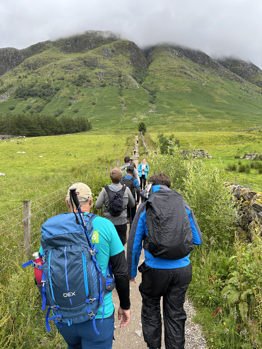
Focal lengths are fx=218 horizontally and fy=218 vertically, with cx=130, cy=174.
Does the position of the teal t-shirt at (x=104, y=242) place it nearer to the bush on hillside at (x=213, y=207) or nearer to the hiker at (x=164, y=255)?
the hiker at (x=164, y=255)

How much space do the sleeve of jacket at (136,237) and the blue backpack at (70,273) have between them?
1.27 metres

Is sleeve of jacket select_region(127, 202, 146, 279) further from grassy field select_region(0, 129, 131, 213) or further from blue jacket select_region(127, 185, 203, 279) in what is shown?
grassy field select_region(0, 129, 131, 213)

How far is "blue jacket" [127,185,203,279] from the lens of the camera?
3.05m

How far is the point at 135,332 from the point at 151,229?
2.64 m

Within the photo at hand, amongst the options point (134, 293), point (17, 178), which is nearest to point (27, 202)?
point (134, 293)

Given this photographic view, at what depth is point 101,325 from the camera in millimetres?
2217

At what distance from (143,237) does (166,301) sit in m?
0.98

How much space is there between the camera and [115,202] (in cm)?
517

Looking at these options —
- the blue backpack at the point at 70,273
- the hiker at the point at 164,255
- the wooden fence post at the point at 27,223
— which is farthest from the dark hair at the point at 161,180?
the wooden fence post at the point at 27,223

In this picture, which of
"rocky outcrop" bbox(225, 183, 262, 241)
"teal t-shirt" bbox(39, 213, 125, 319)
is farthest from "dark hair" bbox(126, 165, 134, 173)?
"teal t-shirt" bbox(39, 213, 125, 319)

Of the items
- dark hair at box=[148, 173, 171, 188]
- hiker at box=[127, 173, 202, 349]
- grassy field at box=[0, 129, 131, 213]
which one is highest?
dark hair at box=[148, 173, 171, 188]

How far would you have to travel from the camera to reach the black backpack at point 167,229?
2.79 m

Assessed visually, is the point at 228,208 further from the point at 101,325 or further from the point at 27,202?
the point at 27,202

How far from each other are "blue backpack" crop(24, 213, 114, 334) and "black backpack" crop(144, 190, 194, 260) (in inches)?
38.4
